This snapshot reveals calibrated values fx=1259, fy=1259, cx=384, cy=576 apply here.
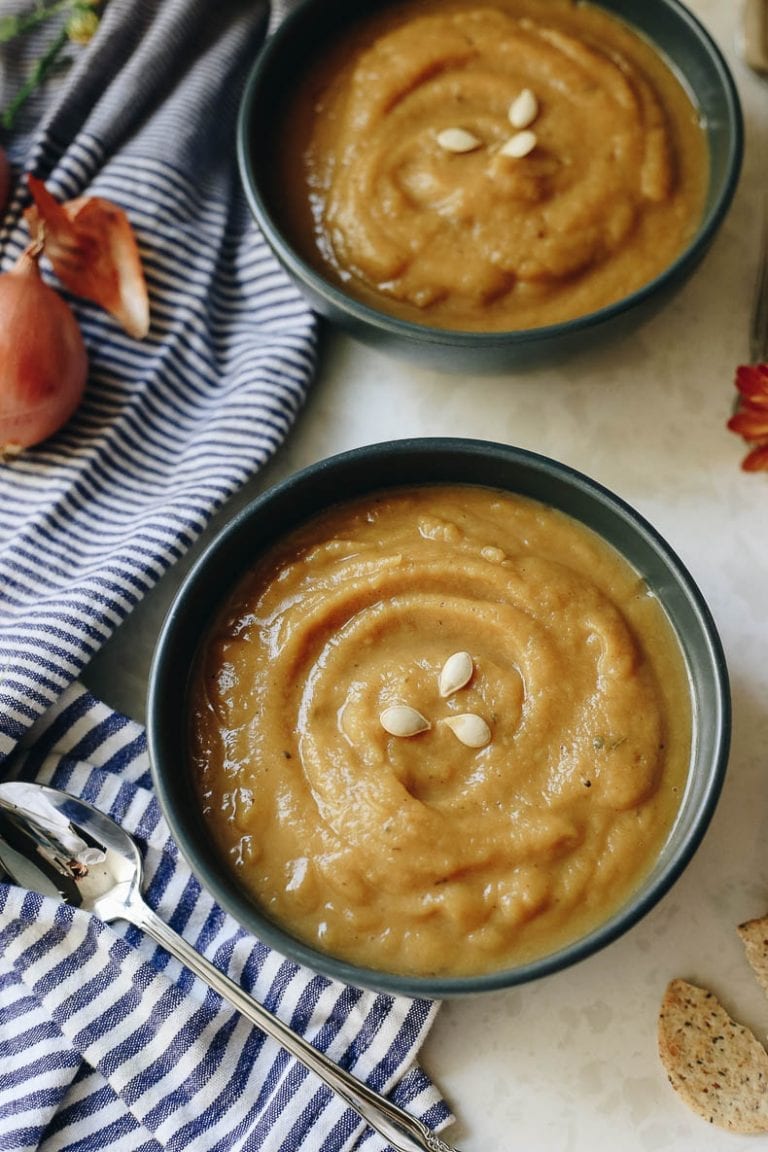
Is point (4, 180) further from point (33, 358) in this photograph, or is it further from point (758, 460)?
point (758, 460)

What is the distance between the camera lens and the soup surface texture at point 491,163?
2648 millimetres

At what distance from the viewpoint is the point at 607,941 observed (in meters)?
2.09

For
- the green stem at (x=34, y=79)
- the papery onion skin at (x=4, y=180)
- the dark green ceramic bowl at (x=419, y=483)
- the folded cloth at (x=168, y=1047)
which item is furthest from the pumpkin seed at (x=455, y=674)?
the green stem at (x=34, y=79)

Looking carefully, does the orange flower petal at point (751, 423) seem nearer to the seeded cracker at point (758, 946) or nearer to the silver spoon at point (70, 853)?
the seeded cracker at point (758, 946)

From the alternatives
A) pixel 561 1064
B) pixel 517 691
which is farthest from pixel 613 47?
pixel 561 1064

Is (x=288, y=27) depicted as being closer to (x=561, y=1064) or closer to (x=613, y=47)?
(x=613, y=47)

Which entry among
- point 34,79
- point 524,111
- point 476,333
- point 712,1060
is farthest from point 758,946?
point 34,79

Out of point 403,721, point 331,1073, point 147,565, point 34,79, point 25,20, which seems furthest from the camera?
point 25,20

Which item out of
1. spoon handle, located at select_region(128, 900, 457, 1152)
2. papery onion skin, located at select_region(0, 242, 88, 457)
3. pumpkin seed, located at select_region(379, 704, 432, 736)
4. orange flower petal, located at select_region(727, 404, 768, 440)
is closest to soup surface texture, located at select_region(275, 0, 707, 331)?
orange flower petal, located at select_region(727, 404, 768, 440)

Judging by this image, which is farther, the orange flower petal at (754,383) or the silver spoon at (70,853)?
the orange flower petal at (754,383)

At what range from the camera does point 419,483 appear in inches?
99.0

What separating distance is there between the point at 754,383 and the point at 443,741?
3.54 feet

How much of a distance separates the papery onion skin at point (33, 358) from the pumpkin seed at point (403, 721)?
1070mm

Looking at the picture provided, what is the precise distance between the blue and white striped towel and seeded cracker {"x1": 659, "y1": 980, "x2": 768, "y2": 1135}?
0.46m
